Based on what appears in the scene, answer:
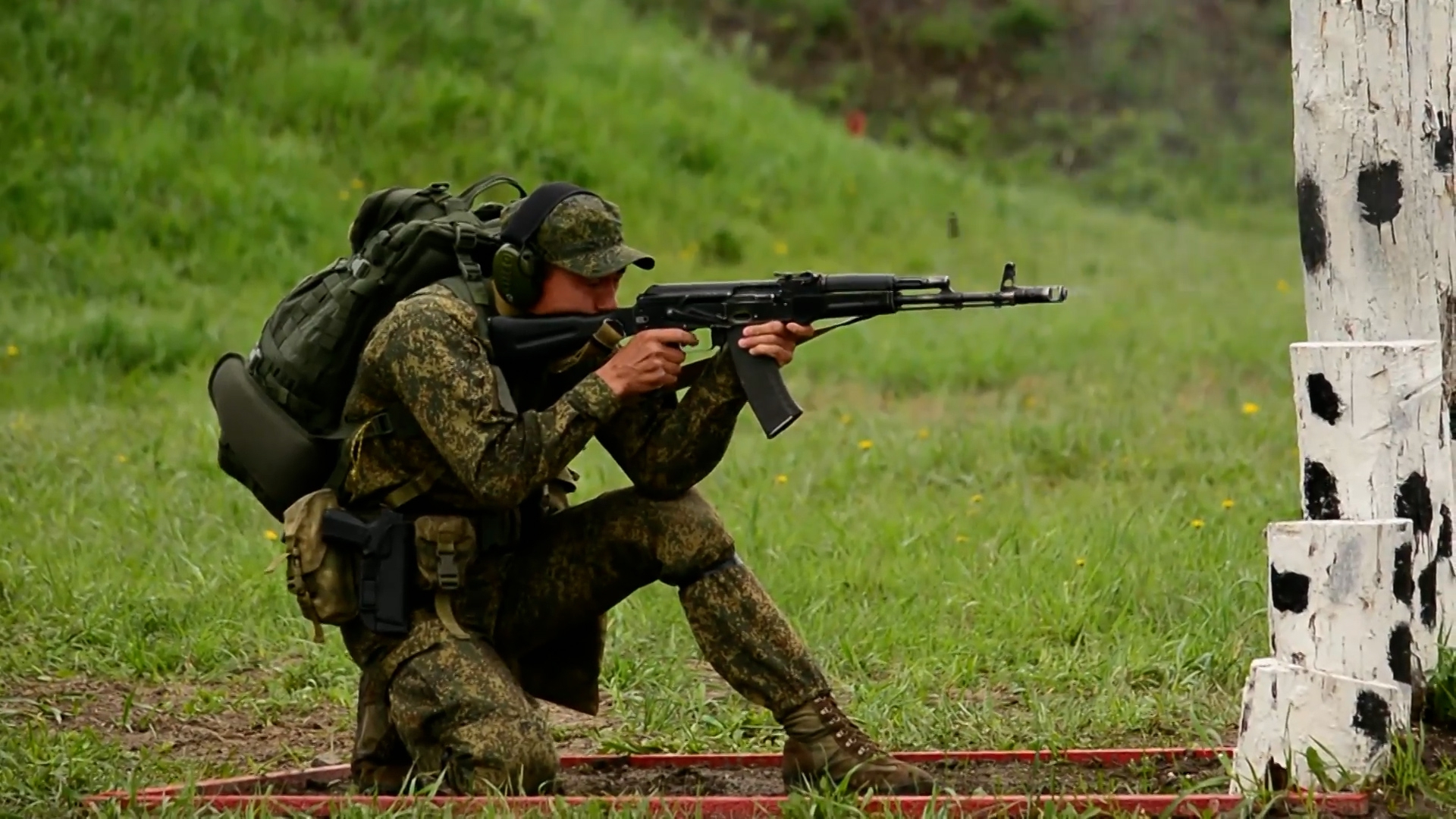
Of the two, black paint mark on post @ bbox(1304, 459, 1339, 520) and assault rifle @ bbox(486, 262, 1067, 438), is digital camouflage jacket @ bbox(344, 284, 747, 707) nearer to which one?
assault rifle @ bbox(486, 262, 1067, 438)

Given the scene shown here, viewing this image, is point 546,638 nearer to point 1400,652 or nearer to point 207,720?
point 207,720

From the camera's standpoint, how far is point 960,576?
259 inches

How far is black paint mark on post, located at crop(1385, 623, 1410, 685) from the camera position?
4.06 m

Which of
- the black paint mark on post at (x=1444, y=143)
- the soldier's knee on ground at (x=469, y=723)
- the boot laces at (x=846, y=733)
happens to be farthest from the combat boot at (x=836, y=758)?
the black paint mark on post at (x=1444, y=143)

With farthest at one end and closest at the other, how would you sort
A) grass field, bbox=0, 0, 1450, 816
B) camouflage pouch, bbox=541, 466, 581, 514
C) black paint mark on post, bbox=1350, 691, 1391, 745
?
grass field, bbox=0, 0, 1450, 816
camouflage pouch, bbox=541, 466, 581, 514
black paint mark on post, bbox=1350, 691, 1391, 745

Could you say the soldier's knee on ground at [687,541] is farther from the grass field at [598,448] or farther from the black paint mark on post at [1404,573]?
the black paint mark on post at [1404,573]

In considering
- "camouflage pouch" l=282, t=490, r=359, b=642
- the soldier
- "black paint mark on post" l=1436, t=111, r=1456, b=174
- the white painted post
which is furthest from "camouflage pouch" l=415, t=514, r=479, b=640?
"black paint mark on post" l=1436, t=111, r=1456, b=174

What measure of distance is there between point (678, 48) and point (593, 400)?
14.3 meters

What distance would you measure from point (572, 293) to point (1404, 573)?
1970mm

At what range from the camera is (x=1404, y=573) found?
4082 mm

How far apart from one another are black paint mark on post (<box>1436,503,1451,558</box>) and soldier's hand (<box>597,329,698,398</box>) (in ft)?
5.82

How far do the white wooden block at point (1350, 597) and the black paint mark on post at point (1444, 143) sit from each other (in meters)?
1.02

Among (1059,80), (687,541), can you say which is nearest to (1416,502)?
(687,541)

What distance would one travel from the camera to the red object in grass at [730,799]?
4.08 metres
